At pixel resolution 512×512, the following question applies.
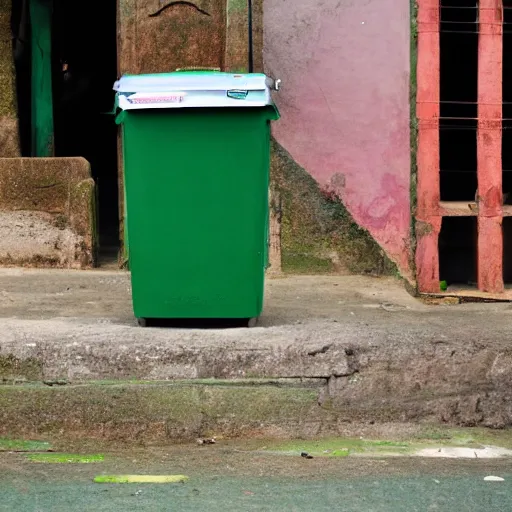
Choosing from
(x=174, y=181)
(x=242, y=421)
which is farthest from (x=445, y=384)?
(x=174, y=181)

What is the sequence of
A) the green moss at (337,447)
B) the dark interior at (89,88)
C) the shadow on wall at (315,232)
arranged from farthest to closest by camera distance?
the dark interior at (89,88) < the shadow on wall at (315,232) < the green moss at (337,447)

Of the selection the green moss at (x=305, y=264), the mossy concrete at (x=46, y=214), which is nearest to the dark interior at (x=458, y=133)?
the green moss at (x=305, y=264)

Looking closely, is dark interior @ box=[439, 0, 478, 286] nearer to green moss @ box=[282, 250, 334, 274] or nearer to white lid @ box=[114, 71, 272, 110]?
green moss @ box=[282, 250, 334, 274]

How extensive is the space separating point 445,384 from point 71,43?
6671 millimetres

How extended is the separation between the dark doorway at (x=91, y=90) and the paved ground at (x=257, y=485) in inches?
223

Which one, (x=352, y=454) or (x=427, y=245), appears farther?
(x=427, y=245)

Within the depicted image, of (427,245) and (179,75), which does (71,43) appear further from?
(179,75)

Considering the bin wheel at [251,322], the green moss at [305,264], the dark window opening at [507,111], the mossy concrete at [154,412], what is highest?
the dark window opening at [507,111]

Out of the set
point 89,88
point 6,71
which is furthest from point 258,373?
point 89,88

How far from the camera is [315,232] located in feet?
20.9

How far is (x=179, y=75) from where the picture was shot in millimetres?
4488

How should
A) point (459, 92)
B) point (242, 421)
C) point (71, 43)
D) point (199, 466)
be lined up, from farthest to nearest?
point (71, 43) → point (459, 92) → point (242, 421) → point (199, 466)

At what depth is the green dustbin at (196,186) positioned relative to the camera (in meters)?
4.46

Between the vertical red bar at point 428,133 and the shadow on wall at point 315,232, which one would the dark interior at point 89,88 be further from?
the vertical red bar at point 428,133
